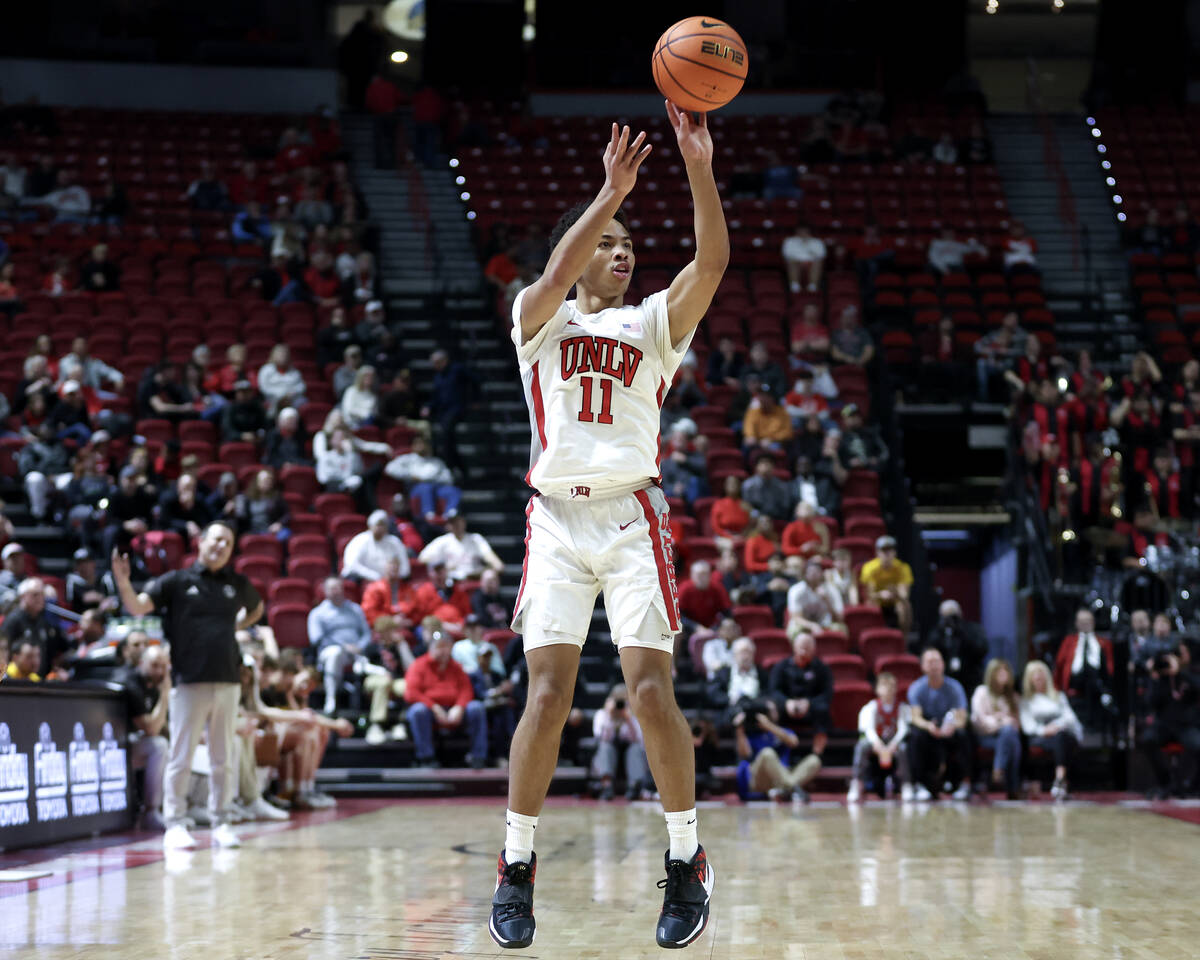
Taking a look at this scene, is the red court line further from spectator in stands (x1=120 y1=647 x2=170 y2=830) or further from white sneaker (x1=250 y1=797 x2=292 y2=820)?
spectator in stands (x1=120 y1=647 x2=170 y2=830)

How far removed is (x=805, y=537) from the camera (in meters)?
13.6

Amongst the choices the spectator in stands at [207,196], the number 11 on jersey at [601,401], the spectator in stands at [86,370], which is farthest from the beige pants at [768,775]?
the spectator in stands at [207,196]

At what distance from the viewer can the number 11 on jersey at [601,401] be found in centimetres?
416

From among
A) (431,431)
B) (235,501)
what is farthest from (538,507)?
(431,431)

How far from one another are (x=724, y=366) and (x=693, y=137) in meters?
11.9

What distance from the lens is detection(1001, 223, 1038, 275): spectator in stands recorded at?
18250 mm

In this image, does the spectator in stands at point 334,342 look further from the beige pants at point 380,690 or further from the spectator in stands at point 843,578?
the spectator in stands at point 843,578

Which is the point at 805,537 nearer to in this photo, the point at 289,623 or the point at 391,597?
the point at 391,597

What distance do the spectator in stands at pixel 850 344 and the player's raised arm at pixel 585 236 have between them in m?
12.5

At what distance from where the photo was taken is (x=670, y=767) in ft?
13.2

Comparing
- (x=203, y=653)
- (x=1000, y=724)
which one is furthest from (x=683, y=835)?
(x=1000, y=724)

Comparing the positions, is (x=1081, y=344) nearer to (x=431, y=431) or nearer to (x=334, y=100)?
(x=431, y=431)

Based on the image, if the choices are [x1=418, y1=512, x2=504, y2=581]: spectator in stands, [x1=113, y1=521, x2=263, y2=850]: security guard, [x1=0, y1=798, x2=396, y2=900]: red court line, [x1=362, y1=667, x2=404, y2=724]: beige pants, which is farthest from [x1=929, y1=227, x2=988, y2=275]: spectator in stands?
[x1=113, y1=521, x2=263, y2=850]: security guard

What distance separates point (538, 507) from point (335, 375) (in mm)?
11885
